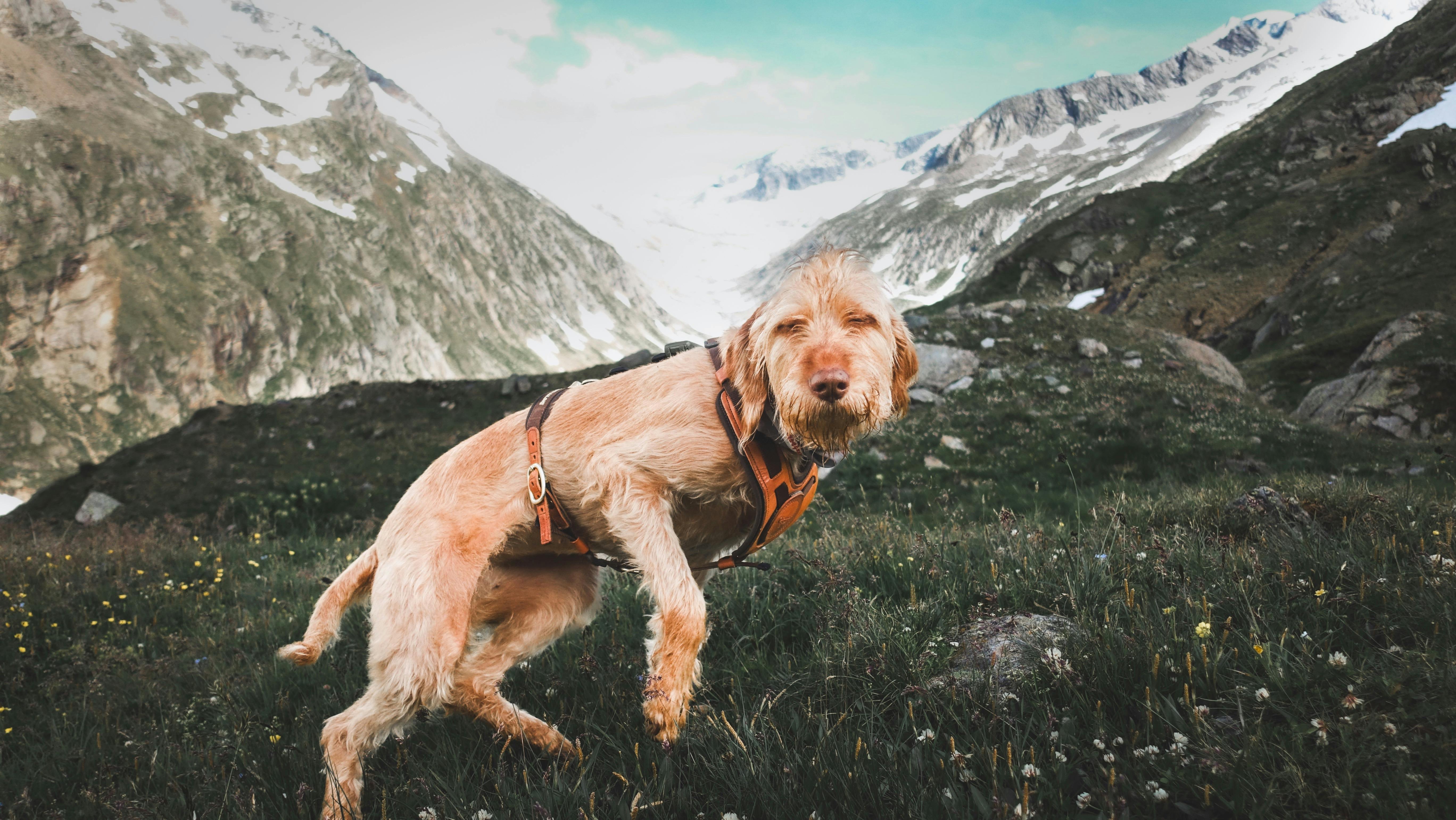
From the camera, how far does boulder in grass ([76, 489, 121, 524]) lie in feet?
50.9

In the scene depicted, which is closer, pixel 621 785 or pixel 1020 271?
pixel 621 785

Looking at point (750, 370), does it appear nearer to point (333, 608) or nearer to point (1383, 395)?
point (333, 608)

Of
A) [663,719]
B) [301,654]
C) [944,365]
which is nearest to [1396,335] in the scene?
[944,365]

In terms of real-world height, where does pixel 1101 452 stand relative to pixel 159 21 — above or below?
below

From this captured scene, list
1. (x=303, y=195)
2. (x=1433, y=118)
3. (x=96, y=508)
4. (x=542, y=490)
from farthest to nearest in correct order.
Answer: (x=303, y=195) → (x=1433, y=118) → (x=96, y=508) → (x=542, y=490)

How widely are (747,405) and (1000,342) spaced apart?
59.8 feet

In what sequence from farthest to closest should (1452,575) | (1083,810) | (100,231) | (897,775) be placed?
(100,231) < (1452,575) < (897,775) < (1083,810)

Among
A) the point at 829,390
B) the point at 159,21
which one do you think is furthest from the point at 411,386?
the point at 159,21

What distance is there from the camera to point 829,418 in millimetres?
2918

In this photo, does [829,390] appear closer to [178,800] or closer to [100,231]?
[178,800]

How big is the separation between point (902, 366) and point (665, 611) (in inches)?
68.4

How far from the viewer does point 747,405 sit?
3141 mm

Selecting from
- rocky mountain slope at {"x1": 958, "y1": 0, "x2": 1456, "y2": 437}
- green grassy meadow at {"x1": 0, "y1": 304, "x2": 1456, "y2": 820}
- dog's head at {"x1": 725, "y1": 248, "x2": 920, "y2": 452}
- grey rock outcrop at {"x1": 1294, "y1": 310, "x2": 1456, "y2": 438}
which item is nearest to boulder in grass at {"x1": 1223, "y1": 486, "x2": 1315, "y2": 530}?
green grassy meadow at {"x1": 0, "y1": 304, "x2": 1456, "y2": 820}

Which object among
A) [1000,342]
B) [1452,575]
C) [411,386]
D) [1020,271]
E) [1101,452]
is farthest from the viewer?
[1020,271]
